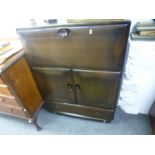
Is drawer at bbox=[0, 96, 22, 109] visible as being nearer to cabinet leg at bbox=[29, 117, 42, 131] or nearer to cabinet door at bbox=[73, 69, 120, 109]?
cabinet leg at bbox=[29, 117, 42, 131]

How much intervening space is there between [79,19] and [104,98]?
66cm

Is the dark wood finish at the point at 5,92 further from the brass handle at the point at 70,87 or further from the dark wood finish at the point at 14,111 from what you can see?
the brass handle at the point at 70,87

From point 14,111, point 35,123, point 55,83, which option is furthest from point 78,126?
point 14,111

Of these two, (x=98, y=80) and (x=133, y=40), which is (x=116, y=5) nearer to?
(x=133, y=40)

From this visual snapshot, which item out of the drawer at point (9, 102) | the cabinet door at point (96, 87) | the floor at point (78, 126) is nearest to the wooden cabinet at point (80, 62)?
the cabinet door at point (96, 87)

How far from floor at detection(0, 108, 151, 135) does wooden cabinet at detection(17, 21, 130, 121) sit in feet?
0.44

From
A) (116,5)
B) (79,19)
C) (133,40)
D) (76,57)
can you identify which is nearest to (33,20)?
(79,19)

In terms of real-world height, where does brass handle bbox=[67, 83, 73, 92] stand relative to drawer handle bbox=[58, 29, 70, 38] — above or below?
→ below

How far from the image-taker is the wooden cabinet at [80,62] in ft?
2.70

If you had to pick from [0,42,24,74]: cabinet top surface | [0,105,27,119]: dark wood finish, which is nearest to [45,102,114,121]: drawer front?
[0,105,27,119]: dark wood finish

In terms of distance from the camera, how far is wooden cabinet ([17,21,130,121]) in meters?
0.82

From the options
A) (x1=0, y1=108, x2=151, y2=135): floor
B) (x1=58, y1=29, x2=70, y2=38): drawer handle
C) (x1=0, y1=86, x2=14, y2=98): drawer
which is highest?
(x1=58, y1=29, x2=70, y2=38): drawer handle

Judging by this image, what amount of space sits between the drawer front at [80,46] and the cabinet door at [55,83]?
0.08 metres

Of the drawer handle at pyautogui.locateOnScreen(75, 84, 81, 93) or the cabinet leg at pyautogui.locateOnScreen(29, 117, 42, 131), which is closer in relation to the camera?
the drawer handle at pyautogui.locateOnScreen(75, 84, 81, 93)
